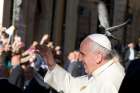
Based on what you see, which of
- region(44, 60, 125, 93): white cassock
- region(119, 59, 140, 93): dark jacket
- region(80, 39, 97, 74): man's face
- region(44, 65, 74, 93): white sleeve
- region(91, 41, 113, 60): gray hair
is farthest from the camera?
region(44, 65, 74, 93): white sleeve

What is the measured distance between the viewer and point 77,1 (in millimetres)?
30625

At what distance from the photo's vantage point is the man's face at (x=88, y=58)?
6289 mm

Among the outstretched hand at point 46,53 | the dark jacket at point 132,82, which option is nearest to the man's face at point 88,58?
the outstretched hand at point 46,53

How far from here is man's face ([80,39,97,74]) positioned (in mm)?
6289

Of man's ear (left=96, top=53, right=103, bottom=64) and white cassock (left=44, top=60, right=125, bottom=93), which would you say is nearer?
white cassock (left=44, top=60, right=125, bottom=93)

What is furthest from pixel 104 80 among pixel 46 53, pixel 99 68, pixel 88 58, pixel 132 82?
pixel 132 82

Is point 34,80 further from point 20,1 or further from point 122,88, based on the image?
point 20,1

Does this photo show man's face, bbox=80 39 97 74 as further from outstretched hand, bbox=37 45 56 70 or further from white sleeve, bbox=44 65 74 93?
white sleeve, bbox=44 65 74 93

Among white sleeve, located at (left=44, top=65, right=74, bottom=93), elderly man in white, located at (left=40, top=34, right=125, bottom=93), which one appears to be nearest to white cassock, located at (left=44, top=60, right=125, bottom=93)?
elderly man in white, located at (left=40, top=34, right=125, bottom=93)

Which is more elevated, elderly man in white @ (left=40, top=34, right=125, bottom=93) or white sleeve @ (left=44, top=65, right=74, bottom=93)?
elderly man in white @ (left=40, top=34, right=125, bottom=93)

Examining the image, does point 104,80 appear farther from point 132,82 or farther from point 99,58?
point 132,82

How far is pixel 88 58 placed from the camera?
6348 millimetres

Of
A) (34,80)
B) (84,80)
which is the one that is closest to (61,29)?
(34,80)

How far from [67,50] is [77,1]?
3.52 meters
